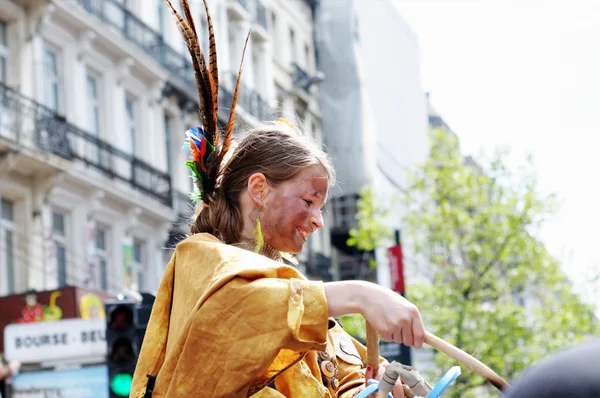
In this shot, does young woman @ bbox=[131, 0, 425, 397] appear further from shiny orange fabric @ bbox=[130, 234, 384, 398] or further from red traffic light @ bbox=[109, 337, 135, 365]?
red traffic light @ bbox=[109, 337, 135, 365]

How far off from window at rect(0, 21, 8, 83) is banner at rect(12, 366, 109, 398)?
805cm

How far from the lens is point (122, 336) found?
8.99m

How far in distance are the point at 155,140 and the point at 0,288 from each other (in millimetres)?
7088

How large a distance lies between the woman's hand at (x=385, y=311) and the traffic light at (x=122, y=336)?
6488 mm

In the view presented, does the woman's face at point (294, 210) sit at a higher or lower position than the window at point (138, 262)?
lower

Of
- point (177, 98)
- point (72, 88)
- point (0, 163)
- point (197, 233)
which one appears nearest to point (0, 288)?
point (0, 163)

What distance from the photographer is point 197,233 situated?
334 centimetres

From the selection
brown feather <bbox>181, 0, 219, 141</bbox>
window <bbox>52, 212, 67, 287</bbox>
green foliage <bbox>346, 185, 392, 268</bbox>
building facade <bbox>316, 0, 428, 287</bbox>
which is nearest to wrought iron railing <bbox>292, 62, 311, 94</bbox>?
building facade <bbox>316, 0, 428, 287</bbox>

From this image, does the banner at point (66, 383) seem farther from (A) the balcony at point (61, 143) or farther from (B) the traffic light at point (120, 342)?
(A) the balcony at point (61, 143)

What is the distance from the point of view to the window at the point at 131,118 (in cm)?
2539

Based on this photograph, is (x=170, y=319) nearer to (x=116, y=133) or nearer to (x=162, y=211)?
(x=116, y=133)

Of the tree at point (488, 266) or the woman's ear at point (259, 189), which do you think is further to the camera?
the tree at point (488, 266)

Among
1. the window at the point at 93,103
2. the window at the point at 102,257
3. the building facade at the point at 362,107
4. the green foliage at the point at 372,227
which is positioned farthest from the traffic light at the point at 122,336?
the building facade at the point at 362,107

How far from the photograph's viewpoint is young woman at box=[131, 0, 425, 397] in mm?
2600
